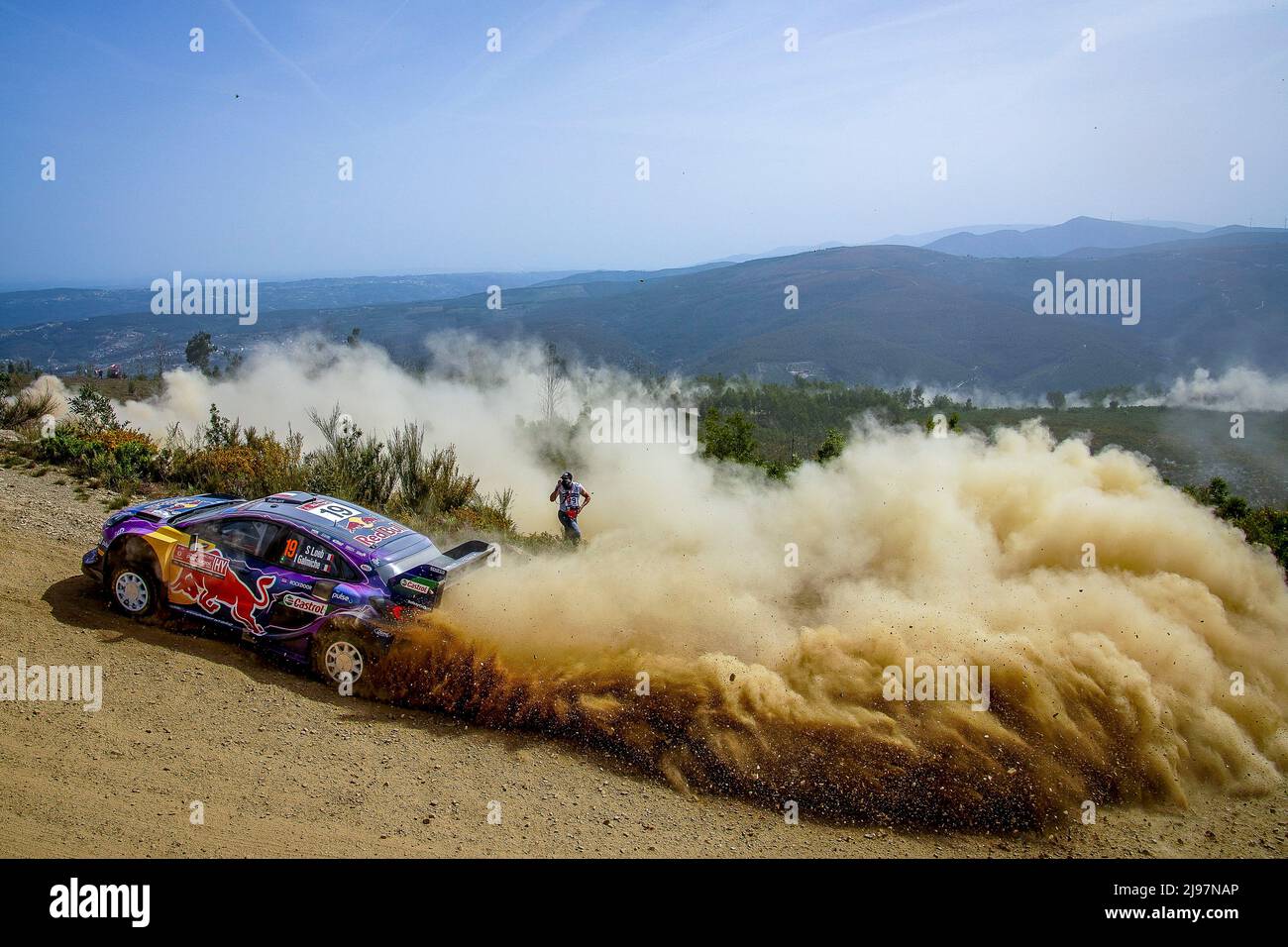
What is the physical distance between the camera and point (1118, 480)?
12.9 metres

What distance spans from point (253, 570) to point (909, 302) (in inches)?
7630

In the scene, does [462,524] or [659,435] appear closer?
[462,524]

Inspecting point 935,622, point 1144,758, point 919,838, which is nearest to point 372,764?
point 919,838

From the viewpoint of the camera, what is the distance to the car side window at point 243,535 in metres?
7.93

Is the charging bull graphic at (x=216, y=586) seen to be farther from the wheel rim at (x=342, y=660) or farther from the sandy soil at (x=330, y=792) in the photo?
the wheel rim at (x=342, y=660)

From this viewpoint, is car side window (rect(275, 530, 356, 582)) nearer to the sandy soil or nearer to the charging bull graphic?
the charging bull graphic

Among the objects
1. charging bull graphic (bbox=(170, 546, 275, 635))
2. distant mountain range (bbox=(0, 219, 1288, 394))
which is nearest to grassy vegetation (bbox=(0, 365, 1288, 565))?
charging bull graphic (bbox=(170, 546, 275, 635))

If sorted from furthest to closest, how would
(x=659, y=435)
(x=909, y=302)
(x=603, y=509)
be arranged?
(x=909, y=302) → (x=659, y=435) → (x=603, y=509)

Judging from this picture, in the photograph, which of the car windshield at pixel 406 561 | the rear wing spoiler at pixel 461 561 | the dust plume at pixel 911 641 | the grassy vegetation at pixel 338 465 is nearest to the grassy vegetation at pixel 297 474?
the grassy vegetation at pixel 338 465

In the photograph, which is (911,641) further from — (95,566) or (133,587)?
(95,566)

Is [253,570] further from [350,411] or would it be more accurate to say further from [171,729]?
[350,411]

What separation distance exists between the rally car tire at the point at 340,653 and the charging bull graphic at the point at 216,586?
76 centimetres

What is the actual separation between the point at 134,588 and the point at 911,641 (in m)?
8.86

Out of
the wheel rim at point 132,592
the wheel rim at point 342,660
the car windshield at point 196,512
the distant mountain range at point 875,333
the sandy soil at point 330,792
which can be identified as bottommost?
the sandy soil at point 330,792
